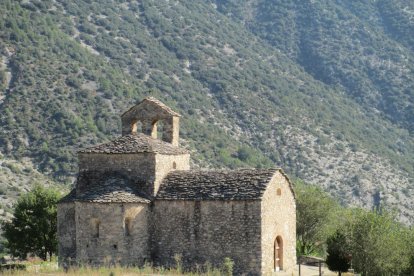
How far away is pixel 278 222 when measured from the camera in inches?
1378

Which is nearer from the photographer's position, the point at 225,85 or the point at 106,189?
the point at 106,189

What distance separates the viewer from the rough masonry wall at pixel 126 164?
115 feet

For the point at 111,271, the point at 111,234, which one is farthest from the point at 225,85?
the point at 111,271

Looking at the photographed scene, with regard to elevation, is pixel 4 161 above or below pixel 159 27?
below

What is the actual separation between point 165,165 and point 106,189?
8.77 feet

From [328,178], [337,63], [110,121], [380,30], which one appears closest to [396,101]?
[337,63]

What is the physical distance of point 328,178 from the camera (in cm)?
7475

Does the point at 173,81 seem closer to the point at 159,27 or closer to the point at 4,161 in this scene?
the point at 159,27

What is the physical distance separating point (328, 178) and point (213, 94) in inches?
521

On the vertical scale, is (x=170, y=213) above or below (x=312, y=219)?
below

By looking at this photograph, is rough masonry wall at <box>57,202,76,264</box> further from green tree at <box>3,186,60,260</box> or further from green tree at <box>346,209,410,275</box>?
green tree at <box>346,209,410,275</box>

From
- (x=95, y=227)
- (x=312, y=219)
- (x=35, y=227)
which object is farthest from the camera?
(x=312, y=219)

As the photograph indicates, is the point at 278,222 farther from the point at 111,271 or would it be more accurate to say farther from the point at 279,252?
the point at 111,271

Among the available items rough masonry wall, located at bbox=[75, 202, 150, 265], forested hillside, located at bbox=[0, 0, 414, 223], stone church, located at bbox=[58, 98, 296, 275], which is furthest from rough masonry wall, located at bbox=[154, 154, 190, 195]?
forested hillside, located at bbox=[0, 0, 414, 223]
